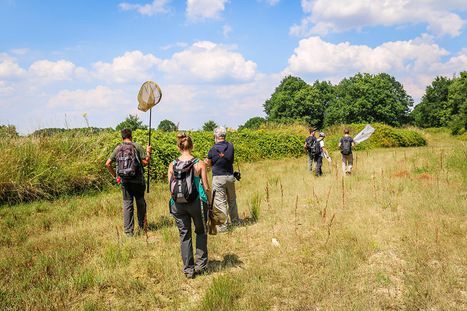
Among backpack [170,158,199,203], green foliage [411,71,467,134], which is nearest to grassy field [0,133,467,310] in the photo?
backpack [170,158,199,203]

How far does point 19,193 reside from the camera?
7.93m

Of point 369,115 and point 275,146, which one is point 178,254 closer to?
point 275,146

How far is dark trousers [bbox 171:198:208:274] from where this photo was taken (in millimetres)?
3883

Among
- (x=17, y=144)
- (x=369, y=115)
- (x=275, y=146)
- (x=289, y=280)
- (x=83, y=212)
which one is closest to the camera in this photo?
(x=289, y=280)

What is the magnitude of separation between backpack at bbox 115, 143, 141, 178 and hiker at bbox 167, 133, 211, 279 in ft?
5.00

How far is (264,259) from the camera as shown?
4.54 metres

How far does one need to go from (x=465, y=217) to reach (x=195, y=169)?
5.34 meters

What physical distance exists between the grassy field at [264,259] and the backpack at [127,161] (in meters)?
1.24

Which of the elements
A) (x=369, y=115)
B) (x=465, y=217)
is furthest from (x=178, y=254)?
(x=369, y=115)

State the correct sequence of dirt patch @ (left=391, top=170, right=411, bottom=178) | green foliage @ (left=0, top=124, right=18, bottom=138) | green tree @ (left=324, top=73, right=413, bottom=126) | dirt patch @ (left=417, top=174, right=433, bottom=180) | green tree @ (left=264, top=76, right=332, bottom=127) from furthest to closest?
green tree @ (left=324, top=73, right=413, bottom=126) < green tree @ (left=264, top=76, right=332, bottom=127) < dirt patch @ (left=391, top=170, right=411, bottom=178) < green foliage @ (left=0, top=124, right=18, bottom=138) < dirt patch @ (left=417, top=174, right=433, bottom=180)

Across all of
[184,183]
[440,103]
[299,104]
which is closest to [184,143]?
[184,183]

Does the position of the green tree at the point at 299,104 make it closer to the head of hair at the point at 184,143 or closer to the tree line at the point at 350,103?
the tree line at the point at 350,103

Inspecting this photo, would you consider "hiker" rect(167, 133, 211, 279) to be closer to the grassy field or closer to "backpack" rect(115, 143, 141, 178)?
the grassy field

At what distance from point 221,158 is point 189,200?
1.88 metres
